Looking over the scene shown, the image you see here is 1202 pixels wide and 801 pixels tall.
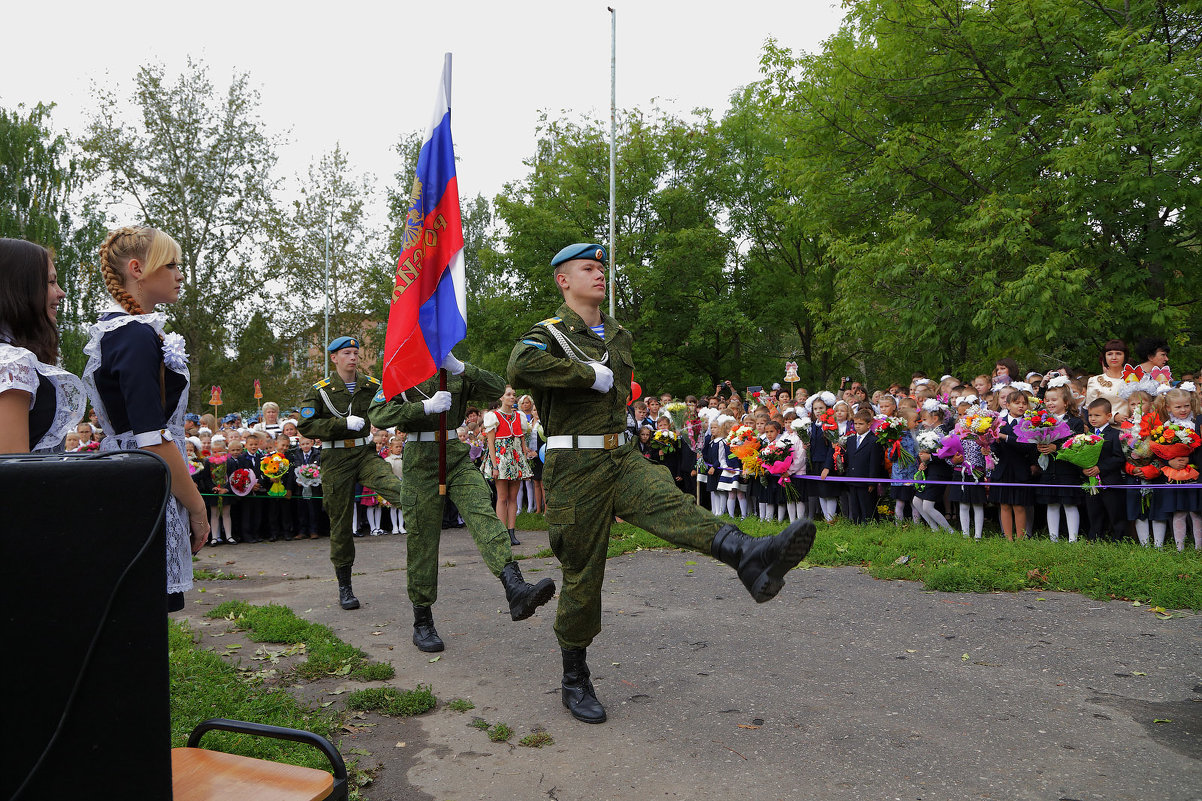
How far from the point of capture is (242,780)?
2055 mm

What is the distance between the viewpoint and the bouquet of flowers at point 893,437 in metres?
10.1

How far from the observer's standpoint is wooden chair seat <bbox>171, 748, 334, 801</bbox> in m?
1.96

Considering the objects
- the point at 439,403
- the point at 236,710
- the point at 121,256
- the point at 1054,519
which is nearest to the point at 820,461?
the point at 1054,519

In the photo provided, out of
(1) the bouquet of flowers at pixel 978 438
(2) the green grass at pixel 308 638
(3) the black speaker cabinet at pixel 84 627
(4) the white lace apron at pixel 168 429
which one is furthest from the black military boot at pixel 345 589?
(1) the bouquet of flowers at pixel 978 438

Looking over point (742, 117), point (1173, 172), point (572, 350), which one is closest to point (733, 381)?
point (742, 117)

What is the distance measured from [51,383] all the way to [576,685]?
9.34 ft

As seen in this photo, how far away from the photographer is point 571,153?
29672 millimetres

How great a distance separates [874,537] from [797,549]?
5894 millimetres

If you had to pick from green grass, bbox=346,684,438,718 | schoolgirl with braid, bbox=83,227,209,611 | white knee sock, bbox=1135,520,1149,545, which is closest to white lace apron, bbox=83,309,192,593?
schoolgirl with braid, bbox=83,227,209,611

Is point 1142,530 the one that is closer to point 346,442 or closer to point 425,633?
point 425,633

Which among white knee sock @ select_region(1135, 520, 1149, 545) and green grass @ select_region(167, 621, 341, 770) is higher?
white knee sock @ select_region(1135, 520, 1149, 545)

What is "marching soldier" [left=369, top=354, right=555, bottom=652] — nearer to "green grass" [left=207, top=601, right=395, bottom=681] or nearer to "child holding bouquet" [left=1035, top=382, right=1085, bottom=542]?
"green grass" [left=207, top=601, right=395, bottom=681]

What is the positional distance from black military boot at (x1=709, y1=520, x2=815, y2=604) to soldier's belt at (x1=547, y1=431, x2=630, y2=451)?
38.6 inches

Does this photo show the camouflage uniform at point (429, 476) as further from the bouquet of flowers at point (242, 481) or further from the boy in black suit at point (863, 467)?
the bouquet of flowers at point (242, 481)
